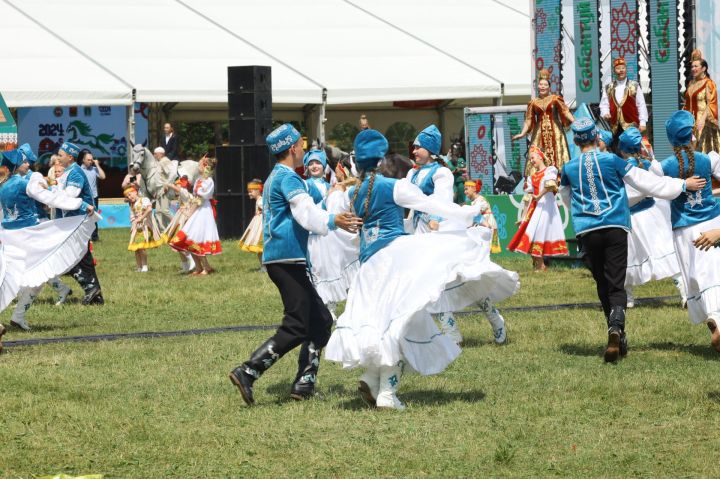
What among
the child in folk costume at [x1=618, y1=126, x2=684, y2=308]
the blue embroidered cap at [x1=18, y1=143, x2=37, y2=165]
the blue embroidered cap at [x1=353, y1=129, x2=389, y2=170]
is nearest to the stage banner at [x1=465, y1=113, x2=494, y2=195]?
the child in folk costume at [x1=618, y1=126, x2=684, y2=308]

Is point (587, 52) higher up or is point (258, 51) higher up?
point (258, 51)

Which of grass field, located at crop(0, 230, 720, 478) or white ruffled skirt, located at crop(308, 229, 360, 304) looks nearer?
grass field, located at crop(0, 230, 720, 478)

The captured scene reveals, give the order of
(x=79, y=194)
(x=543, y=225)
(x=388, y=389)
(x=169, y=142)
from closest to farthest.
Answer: (x=388, y=389), (x=79, y=194), (x=543, y=225), (x=169, y=142)

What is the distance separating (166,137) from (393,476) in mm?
22307

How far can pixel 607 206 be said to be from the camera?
1003cm

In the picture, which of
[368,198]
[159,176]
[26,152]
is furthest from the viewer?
[159,176]

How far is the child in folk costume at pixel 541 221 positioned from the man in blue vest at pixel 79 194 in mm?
5723

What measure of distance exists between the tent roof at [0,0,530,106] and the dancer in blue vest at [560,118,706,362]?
18.7 metres

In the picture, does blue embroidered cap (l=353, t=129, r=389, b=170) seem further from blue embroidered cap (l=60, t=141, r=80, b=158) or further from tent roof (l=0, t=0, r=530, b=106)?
tent roof (l=0, t=0, r=530, b=106)

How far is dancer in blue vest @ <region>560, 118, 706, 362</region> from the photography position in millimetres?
10000

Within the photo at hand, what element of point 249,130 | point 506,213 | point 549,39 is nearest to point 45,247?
point 506,213

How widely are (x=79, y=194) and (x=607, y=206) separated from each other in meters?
6.64

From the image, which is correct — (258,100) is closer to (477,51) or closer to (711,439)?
(477,51)

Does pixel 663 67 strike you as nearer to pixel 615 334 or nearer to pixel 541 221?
pixel 541 221
